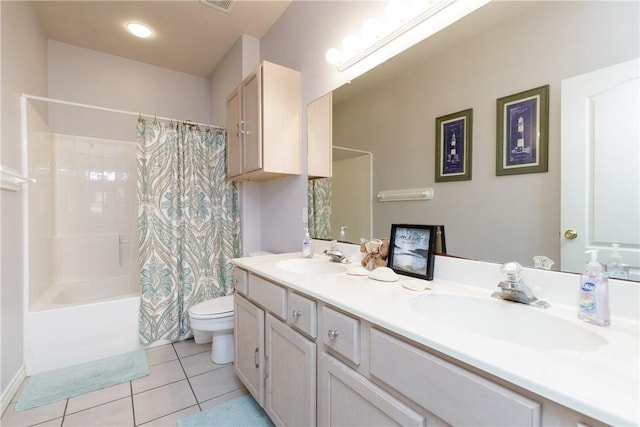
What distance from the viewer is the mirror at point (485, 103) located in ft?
2.81

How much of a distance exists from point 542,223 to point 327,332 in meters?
0.79

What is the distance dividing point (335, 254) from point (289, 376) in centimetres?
67

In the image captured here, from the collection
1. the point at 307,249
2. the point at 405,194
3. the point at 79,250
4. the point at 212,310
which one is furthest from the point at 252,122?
the point at 79,250

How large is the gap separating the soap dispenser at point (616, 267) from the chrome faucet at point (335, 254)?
3.50 ft

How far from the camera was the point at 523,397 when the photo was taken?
0.52m

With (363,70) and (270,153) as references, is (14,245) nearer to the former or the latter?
(270,153)

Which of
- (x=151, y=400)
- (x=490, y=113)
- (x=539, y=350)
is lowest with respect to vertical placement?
(x=151, y=400)

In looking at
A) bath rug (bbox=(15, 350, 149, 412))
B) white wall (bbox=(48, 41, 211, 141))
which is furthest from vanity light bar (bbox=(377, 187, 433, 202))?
white wall (bbox=(48, 41, 211, 141))

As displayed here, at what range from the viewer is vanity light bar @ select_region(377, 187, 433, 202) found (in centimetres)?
127

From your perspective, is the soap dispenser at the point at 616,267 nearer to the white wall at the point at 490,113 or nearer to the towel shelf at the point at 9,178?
the white wall at the point at 490,113

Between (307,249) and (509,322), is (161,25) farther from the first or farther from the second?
(509,322)

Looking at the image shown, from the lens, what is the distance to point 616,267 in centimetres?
79

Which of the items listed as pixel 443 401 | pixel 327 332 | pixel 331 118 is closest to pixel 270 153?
pixel 331 118

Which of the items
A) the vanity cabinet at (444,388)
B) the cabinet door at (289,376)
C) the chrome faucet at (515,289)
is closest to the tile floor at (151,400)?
the cabinet door at (289,376)
